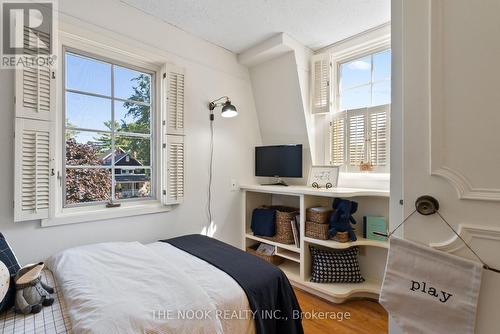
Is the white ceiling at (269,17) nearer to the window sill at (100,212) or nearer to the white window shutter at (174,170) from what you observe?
the white window shutter at (174,170)

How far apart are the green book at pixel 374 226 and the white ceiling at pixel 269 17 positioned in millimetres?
1816

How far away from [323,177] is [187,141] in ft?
4.79

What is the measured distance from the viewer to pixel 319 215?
2240mm

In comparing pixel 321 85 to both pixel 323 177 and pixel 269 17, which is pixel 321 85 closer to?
pixel 269 17

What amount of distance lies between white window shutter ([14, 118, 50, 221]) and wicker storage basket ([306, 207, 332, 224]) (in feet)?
6.79

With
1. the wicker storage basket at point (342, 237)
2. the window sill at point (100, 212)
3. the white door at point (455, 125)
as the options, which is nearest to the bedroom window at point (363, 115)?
the wicker storage basket at point (342, 237)

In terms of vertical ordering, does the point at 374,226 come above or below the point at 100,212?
below

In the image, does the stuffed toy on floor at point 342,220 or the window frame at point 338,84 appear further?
the window frame at point 338,84

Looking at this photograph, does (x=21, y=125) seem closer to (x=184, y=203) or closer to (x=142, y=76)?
(x=142, y=76)

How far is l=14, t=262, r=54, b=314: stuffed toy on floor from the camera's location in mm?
1062

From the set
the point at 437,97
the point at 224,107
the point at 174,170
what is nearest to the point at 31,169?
the point at 174,170

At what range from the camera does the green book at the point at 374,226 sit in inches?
86.4

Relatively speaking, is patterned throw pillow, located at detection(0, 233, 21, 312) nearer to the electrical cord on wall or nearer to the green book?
the electrical cord on wall

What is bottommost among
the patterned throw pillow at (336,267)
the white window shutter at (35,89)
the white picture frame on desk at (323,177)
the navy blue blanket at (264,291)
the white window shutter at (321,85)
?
the patterned throw pillow at (336,267)
